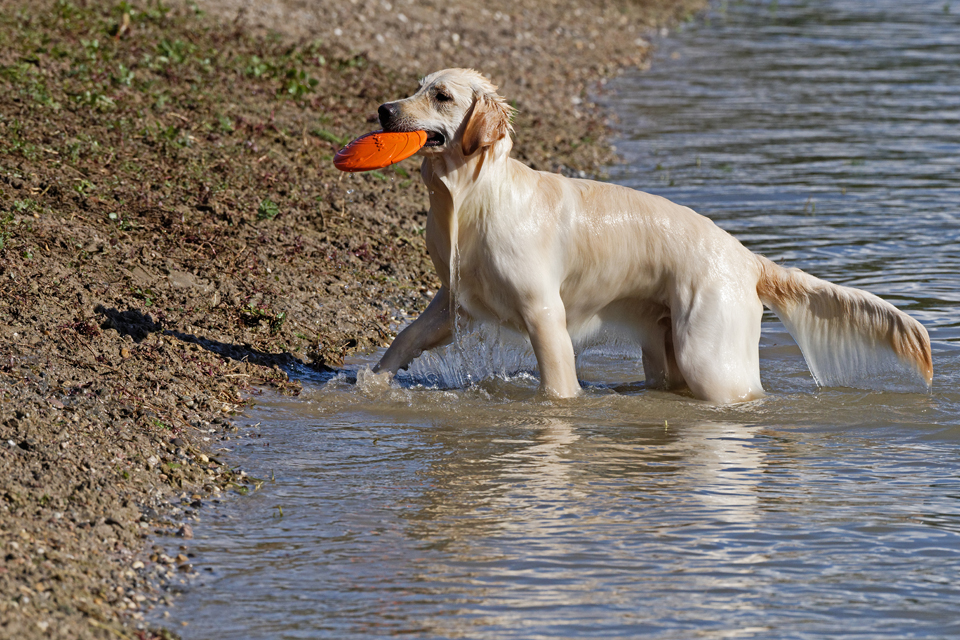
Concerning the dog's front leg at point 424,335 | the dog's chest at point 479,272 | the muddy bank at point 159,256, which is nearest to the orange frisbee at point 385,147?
the dog's chest at point 479,272

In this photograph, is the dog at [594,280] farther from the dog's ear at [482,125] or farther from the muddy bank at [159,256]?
the muddy bank at [159,256]

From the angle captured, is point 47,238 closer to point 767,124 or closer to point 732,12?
point 767,124

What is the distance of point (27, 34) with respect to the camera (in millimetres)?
11094

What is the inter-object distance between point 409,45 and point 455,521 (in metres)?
12.8

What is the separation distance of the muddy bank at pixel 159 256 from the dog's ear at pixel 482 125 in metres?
1.89

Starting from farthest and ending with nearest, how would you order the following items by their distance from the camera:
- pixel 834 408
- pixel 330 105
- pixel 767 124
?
pixel 767 124
pixel 330 105
pixel 834 408

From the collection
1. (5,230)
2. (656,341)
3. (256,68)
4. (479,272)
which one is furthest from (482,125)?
(256,68)

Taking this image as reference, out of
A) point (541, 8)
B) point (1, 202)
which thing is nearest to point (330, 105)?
point (1, 202)

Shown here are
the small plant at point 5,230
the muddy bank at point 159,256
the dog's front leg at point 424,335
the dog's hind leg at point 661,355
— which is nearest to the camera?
the muddy bank at point 159,256

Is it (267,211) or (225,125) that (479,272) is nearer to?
(267,211)

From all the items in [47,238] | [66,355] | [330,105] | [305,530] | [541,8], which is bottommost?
[305,530]

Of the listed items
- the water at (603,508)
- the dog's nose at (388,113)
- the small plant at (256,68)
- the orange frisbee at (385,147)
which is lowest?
the water at (603,508)

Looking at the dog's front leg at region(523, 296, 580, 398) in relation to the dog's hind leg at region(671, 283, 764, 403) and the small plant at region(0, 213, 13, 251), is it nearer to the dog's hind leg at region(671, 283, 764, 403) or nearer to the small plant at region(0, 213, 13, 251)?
the dog's hind leg at region(671, 283, 764, 403)

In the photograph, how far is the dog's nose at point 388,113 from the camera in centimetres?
657
